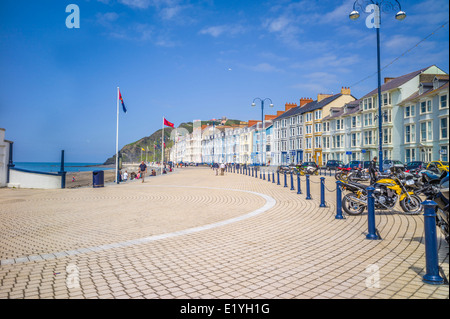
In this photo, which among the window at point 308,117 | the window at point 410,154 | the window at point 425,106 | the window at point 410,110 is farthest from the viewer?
the window at point 308,117

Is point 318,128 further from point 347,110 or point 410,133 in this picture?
point 410,133

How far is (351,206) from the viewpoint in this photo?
866cm

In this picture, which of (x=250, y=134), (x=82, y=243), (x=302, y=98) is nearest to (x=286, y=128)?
(x=302, y=98)

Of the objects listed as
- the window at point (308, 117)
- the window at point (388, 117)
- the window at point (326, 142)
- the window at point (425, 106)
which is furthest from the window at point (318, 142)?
the window at point (425, 106)

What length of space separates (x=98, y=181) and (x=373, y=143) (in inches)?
1554

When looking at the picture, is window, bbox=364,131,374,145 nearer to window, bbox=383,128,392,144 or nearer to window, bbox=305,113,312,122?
window, bbox=383,128,392,144

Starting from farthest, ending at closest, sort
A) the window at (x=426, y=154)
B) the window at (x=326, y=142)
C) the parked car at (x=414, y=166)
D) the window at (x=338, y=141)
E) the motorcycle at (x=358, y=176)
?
the window at (x=326, y=142) → the window at (x=338, y=141) → the window at (x=426, y=154) → the parked car at (x=414, y=166) → the motorcycle at (x=358, y=176)

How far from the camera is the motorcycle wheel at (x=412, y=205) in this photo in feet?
28.2

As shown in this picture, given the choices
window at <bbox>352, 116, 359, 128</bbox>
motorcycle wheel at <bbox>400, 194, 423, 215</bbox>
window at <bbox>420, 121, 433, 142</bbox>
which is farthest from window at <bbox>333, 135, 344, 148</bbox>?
motorcycle wheel at <bbox>400, 194, 423, 215</bbox>

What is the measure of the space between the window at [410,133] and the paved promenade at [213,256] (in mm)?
32823

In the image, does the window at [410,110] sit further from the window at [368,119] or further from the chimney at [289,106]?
the chimney at [289,106]

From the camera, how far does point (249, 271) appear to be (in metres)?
4.32

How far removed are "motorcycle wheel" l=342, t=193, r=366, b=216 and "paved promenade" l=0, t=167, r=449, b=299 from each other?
0.21 metres
